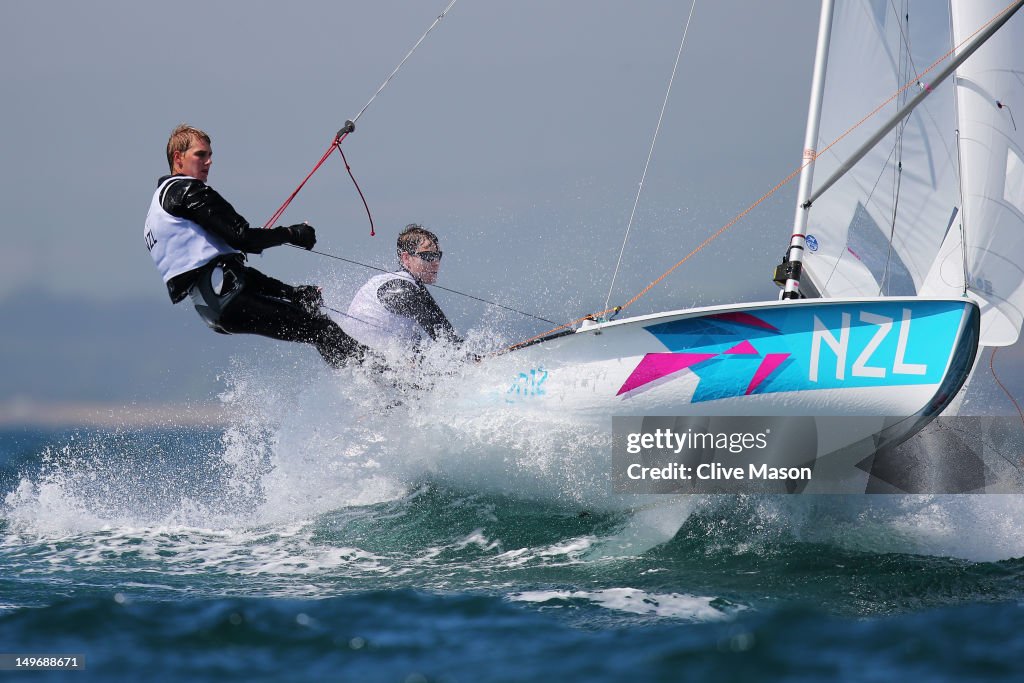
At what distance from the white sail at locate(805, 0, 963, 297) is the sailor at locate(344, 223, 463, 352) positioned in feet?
9.33

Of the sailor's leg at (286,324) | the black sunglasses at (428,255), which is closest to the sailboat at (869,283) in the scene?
the sailor's leg at (286,324)

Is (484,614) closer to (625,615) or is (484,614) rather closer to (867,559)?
(625,615)

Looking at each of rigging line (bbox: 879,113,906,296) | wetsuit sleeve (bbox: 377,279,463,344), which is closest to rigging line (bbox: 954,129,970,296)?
rigging line (bbox: 879,113,906,296)

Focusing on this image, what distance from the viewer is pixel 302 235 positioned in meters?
4.89

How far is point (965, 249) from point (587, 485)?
2.84 meters

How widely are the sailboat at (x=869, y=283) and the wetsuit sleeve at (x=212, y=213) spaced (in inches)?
51.2

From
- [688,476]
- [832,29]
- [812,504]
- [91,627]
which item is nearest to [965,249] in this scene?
[832,29]

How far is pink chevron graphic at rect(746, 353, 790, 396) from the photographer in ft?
14.3

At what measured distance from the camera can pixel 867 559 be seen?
4.32 metres

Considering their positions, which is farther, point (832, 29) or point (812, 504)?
point (832, 29)

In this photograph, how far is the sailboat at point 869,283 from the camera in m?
4.33

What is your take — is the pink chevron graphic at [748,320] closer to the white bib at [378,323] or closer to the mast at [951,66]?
the mast at [951,66]

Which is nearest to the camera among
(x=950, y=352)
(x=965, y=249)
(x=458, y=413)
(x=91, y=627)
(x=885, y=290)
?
(x=91, y=627)

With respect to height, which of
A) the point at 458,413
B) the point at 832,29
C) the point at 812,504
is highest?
the point at 832,29
